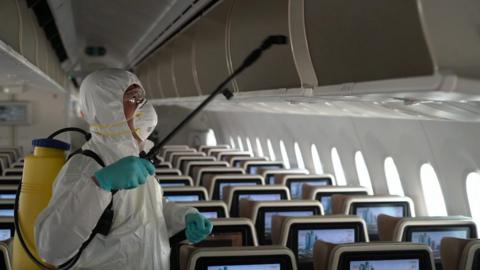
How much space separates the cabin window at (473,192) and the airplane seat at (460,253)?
2.75 m

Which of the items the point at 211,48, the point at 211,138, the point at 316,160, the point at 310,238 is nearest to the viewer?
the point at 310,238

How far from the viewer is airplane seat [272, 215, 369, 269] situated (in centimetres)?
547

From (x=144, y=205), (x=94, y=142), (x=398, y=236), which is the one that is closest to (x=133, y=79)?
(x=94, y=142)

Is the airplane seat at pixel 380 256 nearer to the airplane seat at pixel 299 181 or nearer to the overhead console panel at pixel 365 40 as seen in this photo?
the overhead console panel at pixel 365 40

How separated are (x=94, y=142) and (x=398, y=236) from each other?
2.61m

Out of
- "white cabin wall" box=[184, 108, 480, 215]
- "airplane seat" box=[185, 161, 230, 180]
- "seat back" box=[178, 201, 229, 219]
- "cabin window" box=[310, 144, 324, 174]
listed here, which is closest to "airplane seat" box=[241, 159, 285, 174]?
"cabin window" box=[310, 144, 324, 174]

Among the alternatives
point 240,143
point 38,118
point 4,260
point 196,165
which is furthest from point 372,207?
point 38,118

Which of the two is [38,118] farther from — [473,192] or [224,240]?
[224,240]

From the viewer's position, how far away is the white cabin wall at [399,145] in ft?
25.1

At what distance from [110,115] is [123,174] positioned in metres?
0.50

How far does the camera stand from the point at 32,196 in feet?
14.7

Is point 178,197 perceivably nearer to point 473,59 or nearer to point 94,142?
point 94,142

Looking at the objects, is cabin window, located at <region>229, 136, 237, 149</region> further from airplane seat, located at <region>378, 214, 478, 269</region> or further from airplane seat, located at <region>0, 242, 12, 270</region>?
airplane seat, located at <region>0, 242, 12, 270</region>

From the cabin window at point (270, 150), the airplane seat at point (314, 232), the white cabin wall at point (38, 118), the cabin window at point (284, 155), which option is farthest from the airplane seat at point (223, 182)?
the white cabin wall at point (38, 118)
